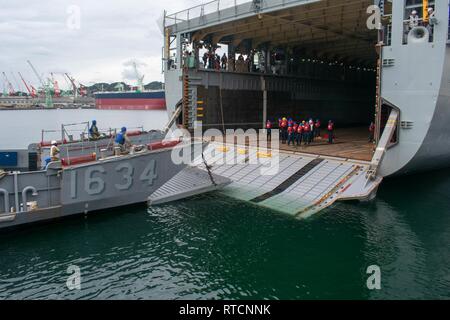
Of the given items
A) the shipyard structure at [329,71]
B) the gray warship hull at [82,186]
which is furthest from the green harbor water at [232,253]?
the shipyard structure at [329,71]

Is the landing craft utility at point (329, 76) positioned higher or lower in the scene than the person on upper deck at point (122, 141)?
higher

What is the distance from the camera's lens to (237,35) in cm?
2859

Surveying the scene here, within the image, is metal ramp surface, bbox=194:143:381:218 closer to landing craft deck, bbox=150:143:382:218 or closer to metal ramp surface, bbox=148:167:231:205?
landing craft deck, bbox=150:143:382:218

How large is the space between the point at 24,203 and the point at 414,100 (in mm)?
16341

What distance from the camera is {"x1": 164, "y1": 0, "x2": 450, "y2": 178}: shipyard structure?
17.4m

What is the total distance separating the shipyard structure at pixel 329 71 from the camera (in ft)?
57.0

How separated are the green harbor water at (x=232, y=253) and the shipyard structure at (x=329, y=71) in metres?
4.10

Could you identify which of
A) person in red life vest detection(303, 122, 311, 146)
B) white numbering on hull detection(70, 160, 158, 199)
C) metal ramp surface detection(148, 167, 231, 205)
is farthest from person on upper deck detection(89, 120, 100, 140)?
person in red life vest detection(303, 122, 311, 146)

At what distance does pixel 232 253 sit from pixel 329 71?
2957 centimetres

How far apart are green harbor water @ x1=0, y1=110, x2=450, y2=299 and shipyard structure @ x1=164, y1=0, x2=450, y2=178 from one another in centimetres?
410

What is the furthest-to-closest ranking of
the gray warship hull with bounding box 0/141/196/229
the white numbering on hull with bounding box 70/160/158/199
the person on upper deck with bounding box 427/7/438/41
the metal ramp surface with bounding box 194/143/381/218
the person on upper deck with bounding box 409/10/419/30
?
the person on upper deck with bounding box 409/10/419/30, the person on upper deck with bounding box 427/7/438/41, the metal ramp surface with bounding box 194/143/381/218, the white numbering on hull with bounding box 70/160/158/199, the gray warship hull with bounding box 0/141/196/229

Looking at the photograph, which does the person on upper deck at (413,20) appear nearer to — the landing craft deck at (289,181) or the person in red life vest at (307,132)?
the landing craft deck at (289,181)

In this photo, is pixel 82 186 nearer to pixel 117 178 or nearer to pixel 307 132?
pixel 117 178
